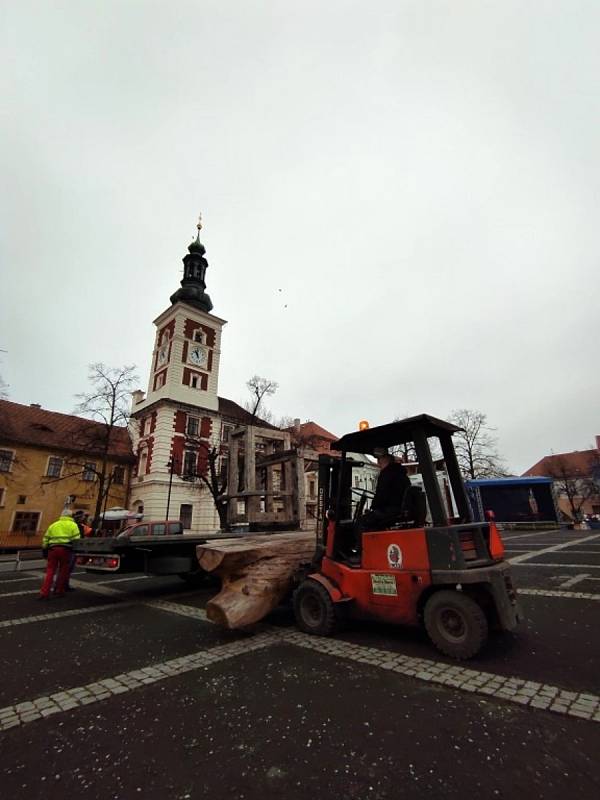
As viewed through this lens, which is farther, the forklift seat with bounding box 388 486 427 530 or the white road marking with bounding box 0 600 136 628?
the white road marking with bounding box 0 600 136 628

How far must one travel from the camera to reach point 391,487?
15.5 ft

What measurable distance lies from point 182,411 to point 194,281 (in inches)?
564

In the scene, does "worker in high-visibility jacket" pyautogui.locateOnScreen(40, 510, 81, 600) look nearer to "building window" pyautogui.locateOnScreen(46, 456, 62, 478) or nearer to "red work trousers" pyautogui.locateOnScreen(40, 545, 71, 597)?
"red work trousers" pyautogui.locateOnScreen(40, 545, 71, 597)

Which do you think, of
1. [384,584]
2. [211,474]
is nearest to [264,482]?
[384,584]

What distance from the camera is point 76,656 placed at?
4449mm

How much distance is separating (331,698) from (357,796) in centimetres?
120

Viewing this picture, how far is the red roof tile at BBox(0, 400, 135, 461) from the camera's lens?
27.9 m

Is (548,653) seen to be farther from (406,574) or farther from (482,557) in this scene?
(406,574)

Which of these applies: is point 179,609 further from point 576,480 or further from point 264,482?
point 576,480

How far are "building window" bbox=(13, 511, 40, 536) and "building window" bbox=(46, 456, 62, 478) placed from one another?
9.81ft

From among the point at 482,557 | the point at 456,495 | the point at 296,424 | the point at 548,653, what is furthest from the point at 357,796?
the point at 296,424

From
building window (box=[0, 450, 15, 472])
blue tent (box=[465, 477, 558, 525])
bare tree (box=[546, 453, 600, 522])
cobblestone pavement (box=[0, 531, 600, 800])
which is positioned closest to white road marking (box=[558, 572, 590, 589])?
cobblestone pavement (box=[0, 531, 600, 800])

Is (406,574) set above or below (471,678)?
above

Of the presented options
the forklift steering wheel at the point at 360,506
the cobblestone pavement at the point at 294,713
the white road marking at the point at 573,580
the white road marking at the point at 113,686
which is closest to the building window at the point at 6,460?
the cobblestone pavement at the point at 294,713
